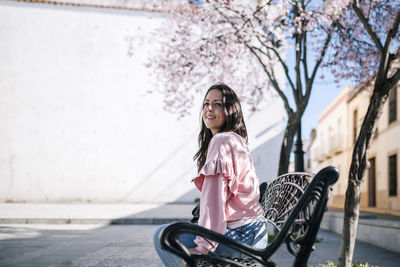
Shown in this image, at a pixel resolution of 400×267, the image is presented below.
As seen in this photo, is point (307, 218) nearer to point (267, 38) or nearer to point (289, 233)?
point (289, 233)

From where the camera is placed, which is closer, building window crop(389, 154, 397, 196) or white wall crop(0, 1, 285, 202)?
white wall crop(0, 1, 285, 202)

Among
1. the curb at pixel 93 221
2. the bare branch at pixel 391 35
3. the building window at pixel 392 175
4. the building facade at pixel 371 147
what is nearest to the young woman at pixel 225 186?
the bare branch at pixel 391 35

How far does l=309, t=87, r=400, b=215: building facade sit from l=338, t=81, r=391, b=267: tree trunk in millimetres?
8457

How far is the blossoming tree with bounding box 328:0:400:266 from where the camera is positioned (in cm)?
357

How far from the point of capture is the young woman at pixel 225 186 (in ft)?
5.60

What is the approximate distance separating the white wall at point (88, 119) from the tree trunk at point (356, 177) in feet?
44.3

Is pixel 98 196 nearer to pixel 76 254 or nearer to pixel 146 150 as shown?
pixel 146 150

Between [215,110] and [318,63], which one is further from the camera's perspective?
[318,63]

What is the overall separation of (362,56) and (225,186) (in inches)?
281

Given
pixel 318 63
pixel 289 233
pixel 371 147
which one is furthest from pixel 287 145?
pixel 371 147

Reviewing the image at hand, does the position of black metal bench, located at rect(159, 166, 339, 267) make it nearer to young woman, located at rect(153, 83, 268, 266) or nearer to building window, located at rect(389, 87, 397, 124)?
young woman, located at rect(153, 83, 268, 266)

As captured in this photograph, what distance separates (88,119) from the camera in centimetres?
1703

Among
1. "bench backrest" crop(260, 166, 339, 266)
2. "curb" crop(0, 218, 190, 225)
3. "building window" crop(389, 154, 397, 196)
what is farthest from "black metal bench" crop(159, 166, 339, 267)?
"building window" crop(389, 154, 397, 196)

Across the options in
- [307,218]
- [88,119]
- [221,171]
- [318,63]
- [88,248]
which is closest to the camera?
[307,218]
